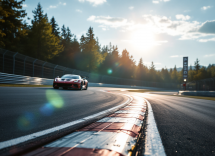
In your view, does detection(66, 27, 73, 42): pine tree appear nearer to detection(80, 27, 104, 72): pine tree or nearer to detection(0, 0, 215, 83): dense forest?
detection(0, 0, 215, 83): dense forest

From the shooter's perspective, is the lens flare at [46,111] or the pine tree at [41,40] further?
the pine tree at [41,40]

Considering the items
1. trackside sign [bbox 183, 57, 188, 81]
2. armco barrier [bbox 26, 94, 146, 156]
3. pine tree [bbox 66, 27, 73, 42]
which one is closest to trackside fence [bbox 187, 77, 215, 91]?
trackside sign [bbox 183, 57, 188, 81]

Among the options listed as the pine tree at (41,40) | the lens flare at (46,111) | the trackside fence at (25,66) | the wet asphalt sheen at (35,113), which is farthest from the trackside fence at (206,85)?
the pine tree at (41,40)

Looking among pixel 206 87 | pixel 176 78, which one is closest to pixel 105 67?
pixel 206 87

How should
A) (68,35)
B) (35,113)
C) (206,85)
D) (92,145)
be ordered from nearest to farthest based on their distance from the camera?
(92,145)
(35,113)
(206,85)
(68,35)

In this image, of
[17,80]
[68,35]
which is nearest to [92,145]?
[17,80]

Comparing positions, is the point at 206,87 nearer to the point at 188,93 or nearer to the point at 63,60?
the point at 188,93

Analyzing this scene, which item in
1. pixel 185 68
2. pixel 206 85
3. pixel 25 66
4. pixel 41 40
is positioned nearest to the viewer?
pixel 25 66

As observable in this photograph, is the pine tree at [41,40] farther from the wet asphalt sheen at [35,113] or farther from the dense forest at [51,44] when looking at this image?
the wet asphalt sheen at [35,113]

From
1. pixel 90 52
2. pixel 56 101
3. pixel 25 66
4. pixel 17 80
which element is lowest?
pixel 56 101

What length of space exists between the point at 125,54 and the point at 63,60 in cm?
4016

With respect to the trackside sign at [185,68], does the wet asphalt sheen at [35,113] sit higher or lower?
lower

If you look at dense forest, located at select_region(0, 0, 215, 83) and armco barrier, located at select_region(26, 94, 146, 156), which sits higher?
dense forest, located at select_region(0, 0, 215, 83)

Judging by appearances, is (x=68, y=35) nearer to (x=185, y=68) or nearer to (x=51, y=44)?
(x=51, y=44)
